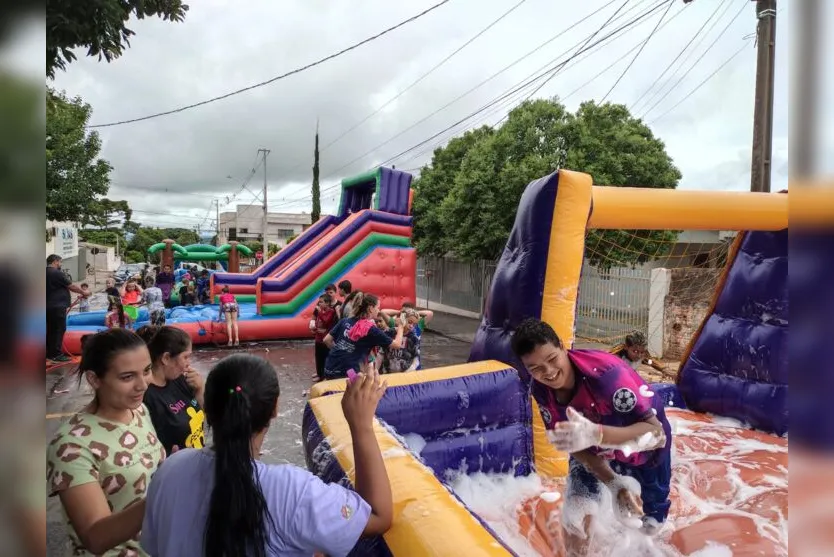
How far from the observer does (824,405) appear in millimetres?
399

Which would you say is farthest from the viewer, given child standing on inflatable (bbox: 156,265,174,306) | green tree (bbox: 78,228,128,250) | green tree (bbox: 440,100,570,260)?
green tree (bbox: 78,228,128,250)

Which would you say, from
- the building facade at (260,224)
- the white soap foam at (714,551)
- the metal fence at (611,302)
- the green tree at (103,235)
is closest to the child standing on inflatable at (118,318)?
the metal fence at (611,302)

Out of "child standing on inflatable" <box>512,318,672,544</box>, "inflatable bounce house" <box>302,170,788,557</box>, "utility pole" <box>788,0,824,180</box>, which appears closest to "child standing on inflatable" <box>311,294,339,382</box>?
"inflatable bounce house" <box>302,170,788,557</box>

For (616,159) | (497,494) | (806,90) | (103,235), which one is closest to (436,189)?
(616,159)

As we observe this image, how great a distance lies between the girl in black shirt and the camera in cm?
227

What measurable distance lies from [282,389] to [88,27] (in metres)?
5.21

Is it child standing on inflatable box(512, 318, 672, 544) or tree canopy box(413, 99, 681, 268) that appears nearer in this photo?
child standing on inflatable box(512, 318, 672, 544)

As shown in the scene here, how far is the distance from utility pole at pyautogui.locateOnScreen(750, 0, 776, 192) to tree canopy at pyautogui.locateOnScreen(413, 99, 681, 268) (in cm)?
357

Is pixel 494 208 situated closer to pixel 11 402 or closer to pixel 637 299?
pixel 637 299

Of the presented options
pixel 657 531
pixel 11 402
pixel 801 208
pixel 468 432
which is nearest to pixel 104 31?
pixel 11 402

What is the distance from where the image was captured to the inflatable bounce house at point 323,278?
9.52 m

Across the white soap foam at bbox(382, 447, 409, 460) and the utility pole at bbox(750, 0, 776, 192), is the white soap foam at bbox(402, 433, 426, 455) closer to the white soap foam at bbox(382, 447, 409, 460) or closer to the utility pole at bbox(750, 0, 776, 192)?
the white soap foam at bbox(382, 447, 409, 460)

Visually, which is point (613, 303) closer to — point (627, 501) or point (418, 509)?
point (627, 501)

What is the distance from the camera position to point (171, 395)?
2.34m
